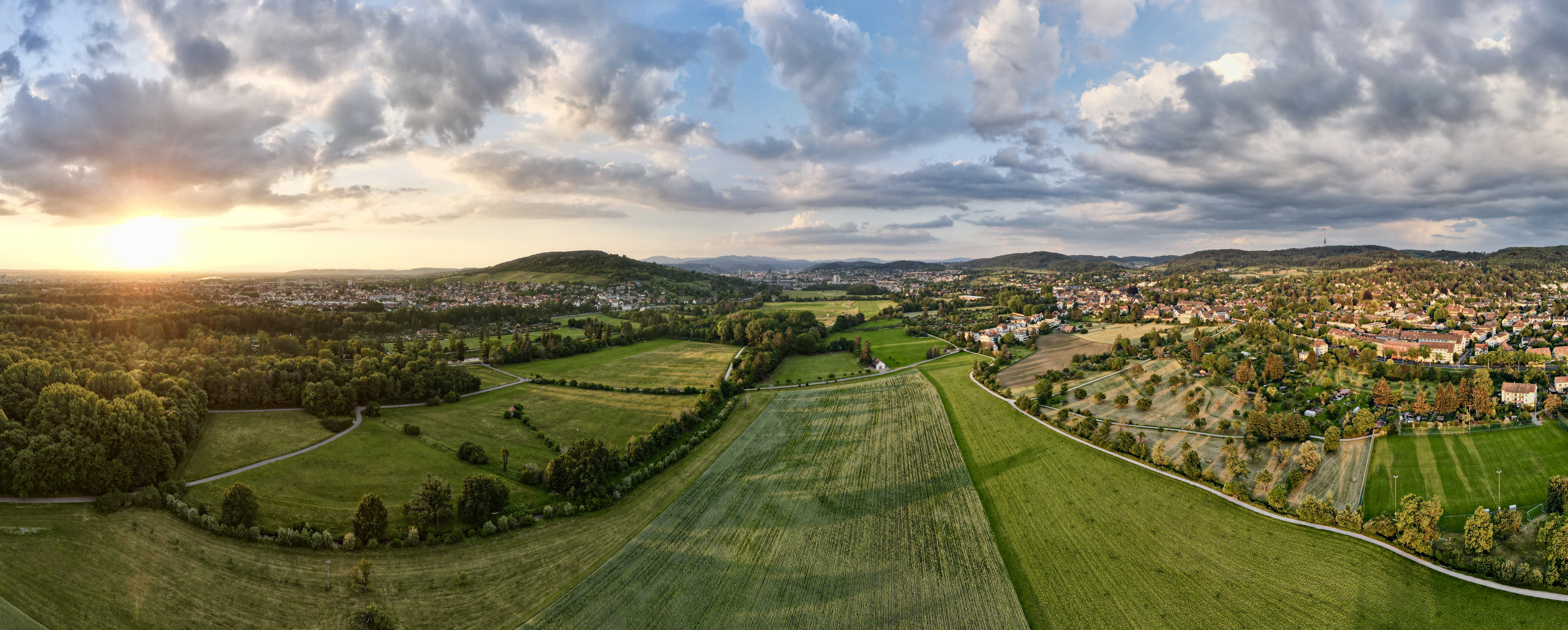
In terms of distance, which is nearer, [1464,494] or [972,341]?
[1464,494]

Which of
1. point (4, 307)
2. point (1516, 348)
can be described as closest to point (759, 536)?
point (4, 307)

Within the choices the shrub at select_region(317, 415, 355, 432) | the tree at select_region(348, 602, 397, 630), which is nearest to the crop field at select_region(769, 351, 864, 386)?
the shrub at select_region(317, 415, 355, 432)

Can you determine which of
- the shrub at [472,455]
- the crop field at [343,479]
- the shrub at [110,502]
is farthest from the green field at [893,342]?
the shrub at [110,502]

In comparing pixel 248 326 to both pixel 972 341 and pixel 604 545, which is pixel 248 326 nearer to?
pixel 604 545

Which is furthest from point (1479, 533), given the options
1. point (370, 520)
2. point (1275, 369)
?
point (370, 520)

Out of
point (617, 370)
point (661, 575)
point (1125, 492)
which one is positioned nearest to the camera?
point (661, 575)

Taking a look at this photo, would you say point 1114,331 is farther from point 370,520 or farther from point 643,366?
point 370,520
